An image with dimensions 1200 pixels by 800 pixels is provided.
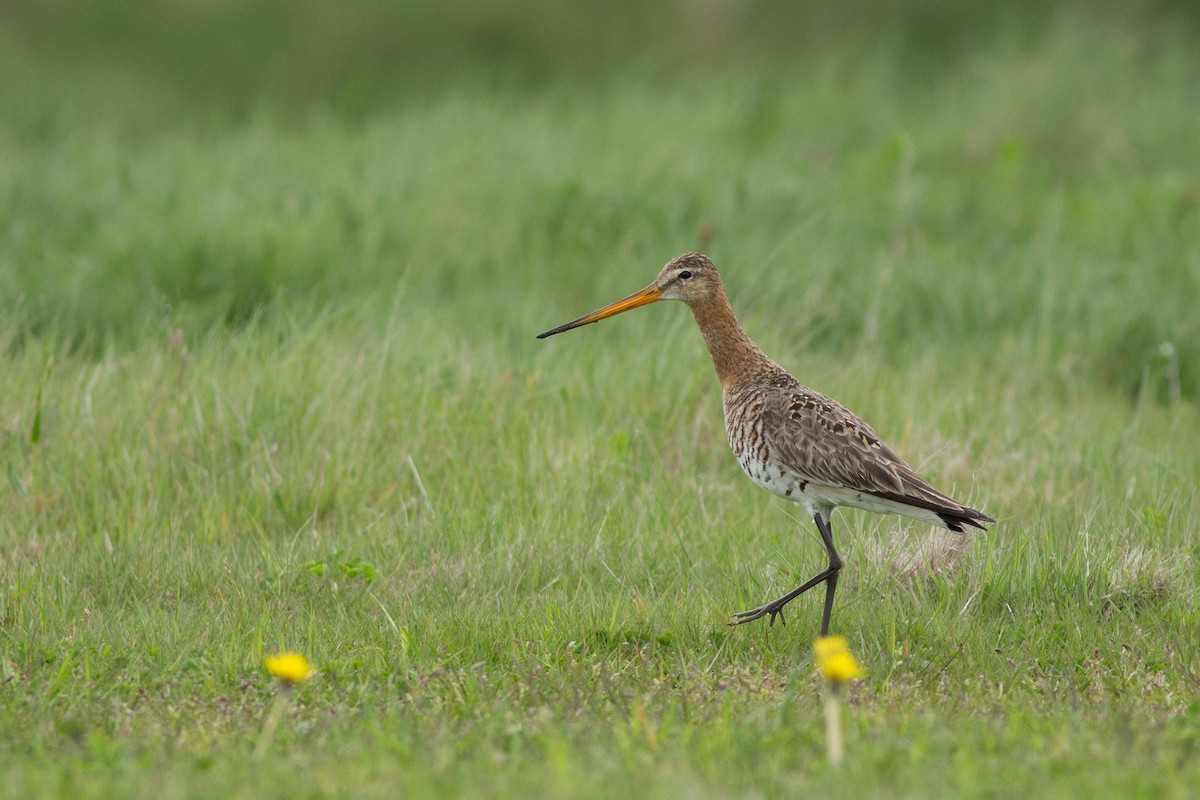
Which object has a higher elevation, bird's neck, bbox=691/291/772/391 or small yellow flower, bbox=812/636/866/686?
bird's neck, bbox=691/291/772/391

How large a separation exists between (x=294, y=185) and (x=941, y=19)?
813 centimetres

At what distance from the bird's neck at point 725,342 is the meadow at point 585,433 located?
0.68 metres

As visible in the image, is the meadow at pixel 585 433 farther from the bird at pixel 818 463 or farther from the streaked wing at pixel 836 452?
the streaked wing at pixel 836 452

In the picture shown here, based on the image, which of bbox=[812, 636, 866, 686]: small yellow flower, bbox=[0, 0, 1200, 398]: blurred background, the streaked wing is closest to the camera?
bbox=[812, 636, 866, 686]: small yellow flower

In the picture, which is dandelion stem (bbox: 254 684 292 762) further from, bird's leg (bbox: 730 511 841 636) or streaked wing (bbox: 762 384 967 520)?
streaked wing (bbox: 762 384 967 520)

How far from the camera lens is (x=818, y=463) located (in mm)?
5121

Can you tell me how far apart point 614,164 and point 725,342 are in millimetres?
5067

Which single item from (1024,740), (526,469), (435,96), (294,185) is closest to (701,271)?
(526,469)

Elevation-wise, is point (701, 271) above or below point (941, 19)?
below

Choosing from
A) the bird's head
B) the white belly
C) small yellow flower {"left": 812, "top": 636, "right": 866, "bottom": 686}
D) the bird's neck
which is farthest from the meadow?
the bird's head

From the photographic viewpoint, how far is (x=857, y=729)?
3.96 metres

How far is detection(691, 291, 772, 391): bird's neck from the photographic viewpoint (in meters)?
5.87

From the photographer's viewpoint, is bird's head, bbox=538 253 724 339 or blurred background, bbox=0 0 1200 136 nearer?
bird's head, bbox=538 253 724 339

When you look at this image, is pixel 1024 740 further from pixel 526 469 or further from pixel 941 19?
pixel 941 19
